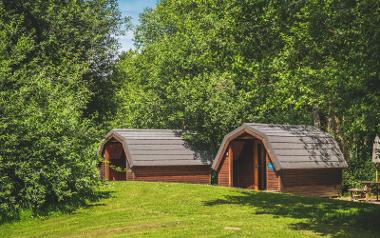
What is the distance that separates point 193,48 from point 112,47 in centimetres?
840

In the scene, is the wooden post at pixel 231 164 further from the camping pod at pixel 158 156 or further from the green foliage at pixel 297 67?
the green foliage at pixel 297 67

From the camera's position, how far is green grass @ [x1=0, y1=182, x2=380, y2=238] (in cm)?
1267

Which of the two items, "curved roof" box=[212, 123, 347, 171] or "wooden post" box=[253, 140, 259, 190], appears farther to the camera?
"wooden post" box=[253, 140, 259, 190]

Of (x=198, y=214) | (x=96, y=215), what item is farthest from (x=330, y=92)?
(x=96, y=215)

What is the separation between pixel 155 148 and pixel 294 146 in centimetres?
915

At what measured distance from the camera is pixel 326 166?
27688mm

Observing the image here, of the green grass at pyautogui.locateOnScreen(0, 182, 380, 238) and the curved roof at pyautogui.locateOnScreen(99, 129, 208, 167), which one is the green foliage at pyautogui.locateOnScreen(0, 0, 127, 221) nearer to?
the green grass at pyautogui.locateOnScreen(0, 182, 380, 238)

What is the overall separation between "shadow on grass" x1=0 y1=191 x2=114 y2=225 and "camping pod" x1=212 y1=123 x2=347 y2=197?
10100 millimetres

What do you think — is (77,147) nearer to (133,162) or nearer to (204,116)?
(133,162)

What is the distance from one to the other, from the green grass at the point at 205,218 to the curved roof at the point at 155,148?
34.6 feet


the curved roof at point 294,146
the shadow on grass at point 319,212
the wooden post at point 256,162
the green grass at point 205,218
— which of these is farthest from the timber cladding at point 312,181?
the green grass at point 205,218

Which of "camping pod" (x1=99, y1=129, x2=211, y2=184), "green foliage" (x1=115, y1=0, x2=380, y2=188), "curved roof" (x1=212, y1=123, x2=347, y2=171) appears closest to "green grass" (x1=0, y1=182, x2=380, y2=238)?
"green foliage" (x1=115, y1=0, x2=380, y2=188)

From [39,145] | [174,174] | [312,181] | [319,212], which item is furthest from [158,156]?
[319,212]

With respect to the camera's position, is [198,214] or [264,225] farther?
[198,214]
